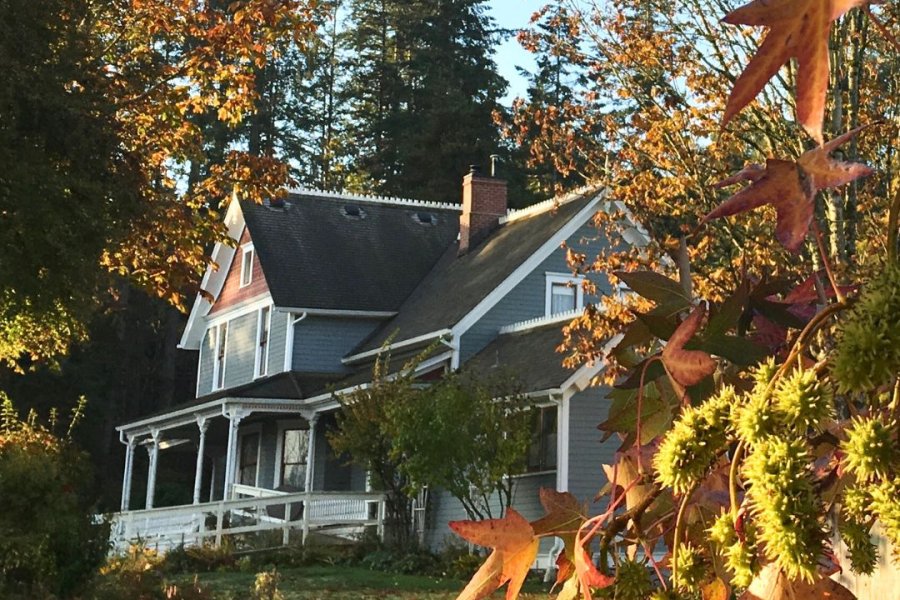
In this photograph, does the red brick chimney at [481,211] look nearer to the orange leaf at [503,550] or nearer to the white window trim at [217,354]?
the white window trim at [217,354]

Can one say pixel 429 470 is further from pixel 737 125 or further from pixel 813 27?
pixel 813 27

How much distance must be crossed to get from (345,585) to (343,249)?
673 inches

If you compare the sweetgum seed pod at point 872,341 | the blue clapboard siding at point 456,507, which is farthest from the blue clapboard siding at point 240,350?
the sweetgum seed pod at point 872,341

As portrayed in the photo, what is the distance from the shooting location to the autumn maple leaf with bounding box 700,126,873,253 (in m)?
1.12

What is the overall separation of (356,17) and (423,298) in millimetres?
37297

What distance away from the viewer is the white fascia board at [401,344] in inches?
1069

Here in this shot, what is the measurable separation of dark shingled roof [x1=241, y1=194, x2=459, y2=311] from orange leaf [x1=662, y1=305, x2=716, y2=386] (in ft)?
97.2

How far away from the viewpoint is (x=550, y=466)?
2381 cm

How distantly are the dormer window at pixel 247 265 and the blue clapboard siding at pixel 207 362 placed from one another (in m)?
3.54

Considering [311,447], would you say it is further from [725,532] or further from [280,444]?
[725,532]

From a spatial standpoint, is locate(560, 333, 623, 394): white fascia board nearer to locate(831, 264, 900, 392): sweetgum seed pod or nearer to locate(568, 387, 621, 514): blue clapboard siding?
locate(568, 387, 621, 514): blue clapboard siding

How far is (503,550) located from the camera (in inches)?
59.9

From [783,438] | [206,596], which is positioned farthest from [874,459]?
[206,596]

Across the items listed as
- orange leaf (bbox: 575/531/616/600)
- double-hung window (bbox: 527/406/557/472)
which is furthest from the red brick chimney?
orange leaf (bbox: 575/531/616/600)
